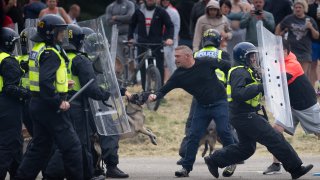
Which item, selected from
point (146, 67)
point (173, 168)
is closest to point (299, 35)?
point (146, 67)

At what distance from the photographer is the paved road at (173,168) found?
540 inches

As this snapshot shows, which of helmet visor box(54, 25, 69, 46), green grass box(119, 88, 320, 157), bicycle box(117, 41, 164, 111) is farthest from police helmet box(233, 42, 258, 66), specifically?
bicycle box(117, 41, 164, 111)

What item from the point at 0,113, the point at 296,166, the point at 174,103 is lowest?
the point at 174,103

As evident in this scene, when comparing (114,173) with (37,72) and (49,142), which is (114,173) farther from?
(37,72)

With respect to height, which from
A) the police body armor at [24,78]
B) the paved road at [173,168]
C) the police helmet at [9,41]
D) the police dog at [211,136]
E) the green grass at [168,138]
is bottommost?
the green grass at [168,138]

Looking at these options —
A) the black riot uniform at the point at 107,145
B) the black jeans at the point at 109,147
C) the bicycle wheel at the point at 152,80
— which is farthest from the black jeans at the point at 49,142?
the bicycle wheel at the point at 152,80

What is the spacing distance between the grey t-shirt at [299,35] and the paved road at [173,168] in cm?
328

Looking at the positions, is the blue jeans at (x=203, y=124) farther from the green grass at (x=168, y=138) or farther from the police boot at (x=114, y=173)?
the green grass at (x=168, y=138)

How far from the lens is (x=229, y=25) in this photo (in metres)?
19.3

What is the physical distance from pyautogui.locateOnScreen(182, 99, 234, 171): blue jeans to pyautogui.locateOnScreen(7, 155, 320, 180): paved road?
10.8 inches

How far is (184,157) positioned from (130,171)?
2.68ft

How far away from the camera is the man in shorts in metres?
13.5

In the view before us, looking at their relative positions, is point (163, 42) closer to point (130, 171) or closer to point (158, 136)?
point (158, 136)

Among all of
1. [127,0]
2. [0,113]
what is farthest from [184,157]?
[127,0]
